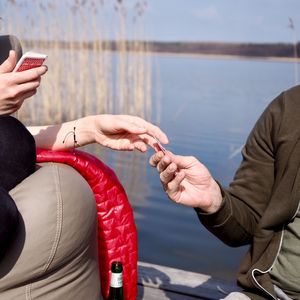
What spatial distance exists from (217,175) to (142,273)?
4038mm

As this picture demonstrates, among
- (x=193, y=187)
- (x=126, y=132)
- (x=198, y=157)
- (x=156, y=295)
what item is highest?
(x=126, y=132)

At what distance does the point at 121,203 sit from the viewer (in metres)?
1.41

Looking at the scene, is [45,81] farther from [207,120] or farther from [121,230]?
[121,230]

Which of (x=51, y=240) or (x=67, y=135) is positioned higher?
(x=67, y=135)

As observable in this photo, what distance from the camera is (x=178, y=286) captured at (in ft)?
6.11

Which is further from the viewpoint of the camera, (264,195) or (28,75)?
(264,195)

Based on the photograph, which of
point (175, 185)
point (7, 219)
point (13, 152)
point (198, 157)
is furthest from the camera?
point (198, 157)

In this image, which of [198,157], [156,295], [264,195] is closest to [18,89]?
[264,195]

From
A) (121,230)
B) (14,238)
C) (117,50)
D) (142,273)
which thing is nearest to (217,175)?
(117,50)

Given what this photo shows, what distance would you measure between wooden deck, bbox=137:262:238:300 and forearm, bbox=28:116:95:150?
673mm

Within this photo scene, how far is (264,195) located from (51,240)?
57 centimetres

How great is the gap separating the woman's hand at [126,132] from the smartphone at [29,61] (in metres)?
0.23

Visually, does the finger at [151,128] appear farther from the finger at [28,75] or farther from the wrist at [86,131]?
the finger at [28,75]

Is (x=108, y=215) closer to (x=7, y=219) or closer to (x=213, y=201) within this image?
(x=213, y=201)
